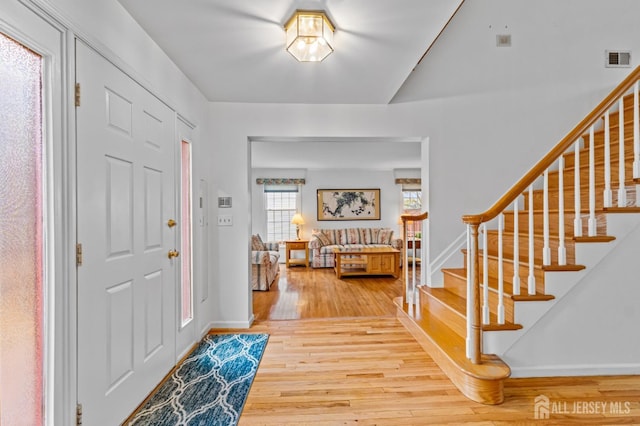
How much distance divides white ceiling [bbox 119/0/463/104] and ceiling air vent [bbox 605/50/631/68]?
247cm

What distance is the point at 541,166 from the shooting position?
6.86 feet

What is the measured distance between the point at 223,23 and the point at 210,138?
1466 mm

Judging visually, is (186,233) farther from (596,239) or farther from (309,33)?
(596,239)

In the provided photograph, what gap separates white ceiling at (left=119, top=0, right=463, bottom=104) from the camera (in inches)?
69.0

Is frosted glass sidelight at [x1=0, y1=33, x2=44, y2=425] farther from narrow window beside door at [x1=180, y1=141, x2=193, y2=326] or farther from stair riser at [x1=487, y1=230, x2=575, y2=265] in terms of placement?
stair riser at [x1=487, y1=230, x2=575, y2=265]

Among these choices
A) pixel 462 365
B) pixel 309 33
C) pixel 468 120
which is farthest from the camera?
pixel 468 120

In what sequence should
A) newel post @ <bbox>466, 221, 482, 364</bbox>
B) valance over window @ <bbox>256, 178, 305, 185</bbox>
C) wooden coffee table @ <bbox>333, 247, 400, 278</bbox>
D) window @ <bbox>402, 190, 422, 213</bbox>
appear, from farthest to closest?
window @ <bbox>402, 190, 422, 213</bbox>
valance over window @ <bbox>256, 178, 305, 185</bbox>
wooden coffee table @ <bbox>333, 247, 400, 278</bbox>
newel post @ <bbox>466, 221, 482, 364</bbox>

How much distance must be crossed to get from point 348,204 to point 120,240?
6.33 m

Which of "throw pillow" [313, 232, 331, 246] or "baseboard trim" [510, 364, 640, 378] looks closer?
"baseboard trim" [510, 364, 640, 378]

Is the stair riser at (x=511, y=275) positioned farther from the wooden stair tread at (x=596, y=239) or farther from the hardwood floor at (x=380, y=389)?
the hardwood floor at (x=380, y=389)

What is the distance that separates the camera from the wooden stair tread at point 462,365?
188 cm

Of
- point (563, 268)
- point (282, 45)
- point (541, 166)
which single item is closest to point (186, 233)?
point (282, 45)

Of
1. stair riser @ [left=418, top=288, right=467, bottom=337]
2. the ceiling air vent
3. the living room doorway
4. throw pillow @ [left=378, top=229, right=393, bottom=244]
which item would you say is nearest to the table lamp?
the living room doorway

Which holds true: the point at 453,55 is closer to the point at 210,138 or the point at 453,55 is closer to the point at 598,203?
the point at 598,203
